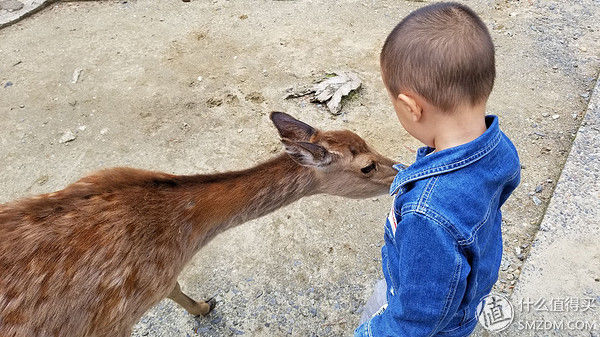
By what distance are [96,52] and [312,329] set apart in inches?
184

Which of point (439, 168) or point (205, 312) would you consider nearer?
point (439, 168)

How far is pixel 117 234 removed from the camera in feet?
7.39

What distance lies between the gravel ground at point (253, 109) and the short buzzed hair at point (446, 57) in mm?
2078

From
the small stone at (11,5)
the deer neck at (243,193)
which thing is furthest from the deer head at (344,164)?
the small stone at (11,5)

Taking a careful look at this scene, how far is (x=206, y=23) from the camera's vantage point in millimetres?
6098

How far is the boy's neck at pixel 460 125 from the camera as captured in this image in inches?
59.2

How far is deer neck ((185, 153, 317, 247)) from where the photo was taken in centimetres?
254

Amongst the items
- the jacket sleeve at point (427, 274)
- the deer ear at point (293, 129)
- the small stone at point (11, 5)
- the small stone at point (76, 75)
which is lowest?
the small stone at point (76, 75)

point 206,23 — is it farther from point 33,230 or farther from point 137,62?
point 33,230

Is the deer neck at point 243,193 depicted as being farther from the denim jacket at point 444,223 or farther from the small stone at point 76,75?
the small stone at point 76,75

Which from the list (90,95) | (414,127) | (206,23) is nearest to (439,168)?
(414,127)

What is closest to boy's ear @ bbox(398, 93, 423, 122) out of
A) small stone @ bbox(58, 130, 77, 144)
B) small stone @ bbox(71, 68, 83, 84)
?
small stone @ bbox(58, 130, 77, 144)

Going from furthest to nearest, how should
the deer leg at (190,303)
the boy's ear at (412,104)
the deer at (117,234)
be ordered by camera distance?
the deer leg at (190,303) → the deer at (117,234) → the boy's ear at (412,104)

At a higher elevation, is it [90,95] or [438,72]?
[438,72]
